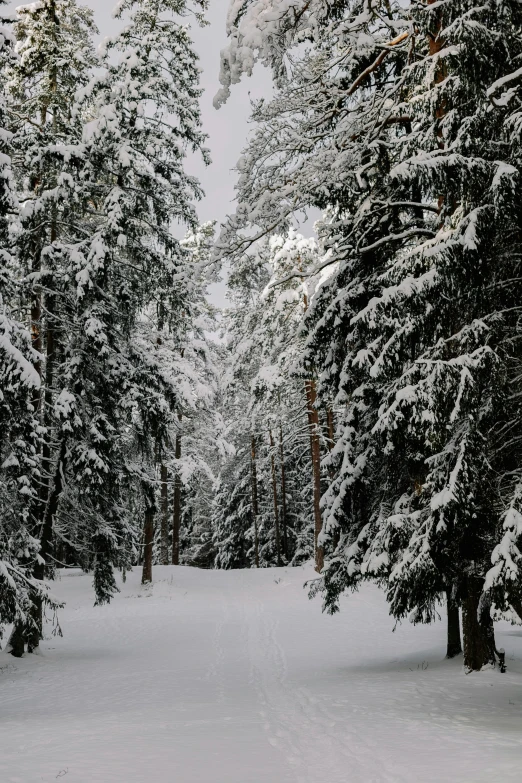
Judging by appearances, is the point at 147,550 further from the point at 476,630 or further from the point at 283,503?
the point at 476,630

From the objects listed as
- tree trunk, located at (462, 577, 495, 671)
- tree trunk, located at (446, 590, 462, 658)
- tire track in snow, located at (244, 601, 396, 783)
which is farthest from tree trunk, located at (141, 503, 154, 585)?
tree trunk, located at (462, 577, 495, 671)

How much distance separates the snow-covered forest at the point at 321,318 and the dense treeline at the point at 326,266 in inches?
1.6

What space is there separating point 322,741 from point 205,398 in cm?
1753

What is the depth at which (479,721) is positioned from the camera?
6543 mm

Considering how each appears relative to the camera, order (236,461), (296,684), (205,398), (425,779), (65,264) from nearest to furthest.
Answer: (425,779)
(296,684)
(65,264)
(205,398)
(236,461)

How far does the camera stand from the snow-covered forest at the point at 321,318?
6.46m

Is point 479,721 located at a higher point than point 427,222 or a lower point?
lower

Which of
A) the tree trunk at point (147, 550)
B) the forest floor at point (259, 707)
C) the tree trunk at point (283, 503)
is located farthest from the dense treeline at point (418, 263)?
the tree trunk at point (283, 503)

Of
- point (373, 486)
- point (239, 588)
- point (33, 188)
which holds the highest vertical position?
point (33, 188)

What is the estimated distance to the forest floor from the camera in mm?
5363

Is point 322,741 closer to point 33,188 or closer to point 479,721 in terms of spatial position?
point 479,721

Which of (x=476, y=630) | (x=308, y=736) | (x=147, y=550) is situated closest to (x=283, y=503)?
(x=147, y=550)

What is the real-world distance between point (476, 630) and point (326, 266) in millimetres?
5913

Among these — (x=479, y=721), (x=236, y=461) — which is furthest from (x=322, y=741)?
(x=236, y=461)
